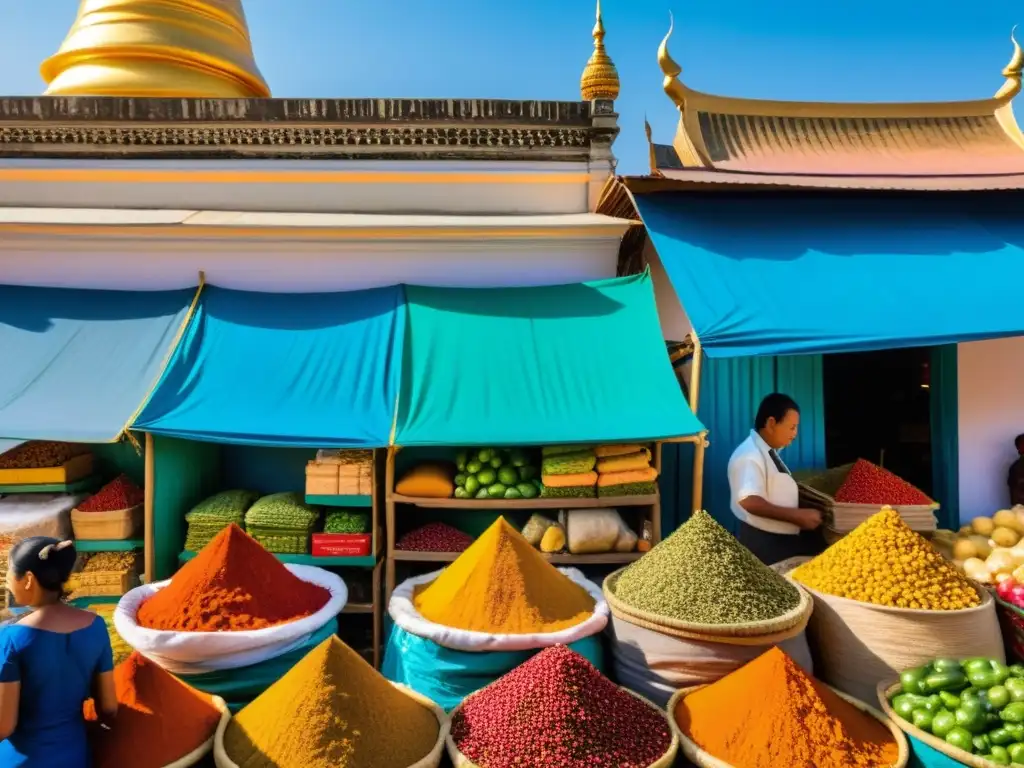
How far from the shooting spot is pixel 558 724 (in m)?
2.02

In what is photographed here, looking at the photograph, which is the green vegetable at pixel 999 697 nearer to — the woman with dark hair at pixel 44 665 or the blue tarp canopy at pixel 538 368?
the blue tarp canopy at pixel 538 368

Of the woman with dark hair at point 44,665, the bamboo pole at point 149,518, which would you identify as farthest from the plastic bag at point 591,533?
the bamboo pole at point 149,518

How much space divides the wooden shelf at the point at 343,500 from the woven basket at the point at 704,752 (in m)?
2.00

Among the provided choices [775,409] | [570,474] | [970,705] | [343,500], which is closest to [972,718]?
[970,705]

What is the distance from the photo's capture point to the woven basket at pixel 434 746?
77.0 inches

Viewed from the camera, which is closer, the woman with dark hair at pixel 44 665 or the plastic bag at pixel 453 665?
the woman with dark hair at pixel 44 665

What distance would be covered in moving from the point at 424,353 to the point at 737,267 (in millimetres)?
2015

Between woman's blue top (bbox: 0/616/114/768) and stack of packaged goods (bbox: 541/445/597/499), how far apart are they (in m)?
2.20

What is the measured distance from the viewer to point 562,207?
538cm

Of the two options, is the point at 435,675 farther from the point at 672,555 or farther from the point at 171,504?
the point at 171,504

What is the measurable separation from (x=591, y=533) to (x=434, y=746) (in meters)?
1.62

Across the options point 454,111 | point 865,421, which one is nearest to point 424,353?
point 454,111

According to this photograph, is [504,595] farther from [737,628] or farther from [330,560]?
[330,560]

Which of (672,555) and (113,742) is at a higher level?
(672,555)
